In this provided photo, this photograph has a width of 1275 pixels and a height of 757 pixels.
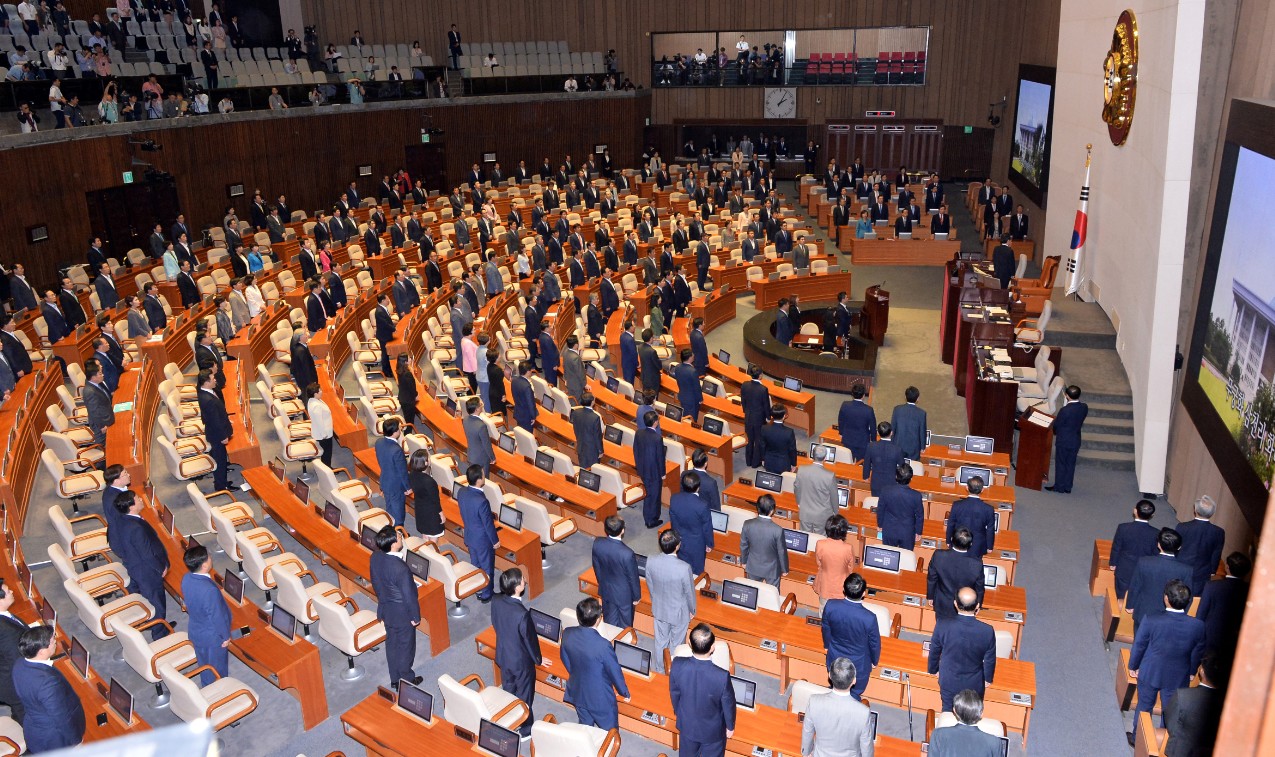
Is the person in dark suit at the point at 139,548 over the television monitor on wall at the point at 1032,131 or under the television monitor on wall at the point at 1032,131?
under

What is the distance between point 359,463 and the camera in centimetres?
1134

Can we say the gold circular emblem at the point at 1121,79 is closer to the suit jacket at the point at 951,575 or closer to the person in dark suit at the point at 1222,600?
the person in dark suit at the point at 1222,600

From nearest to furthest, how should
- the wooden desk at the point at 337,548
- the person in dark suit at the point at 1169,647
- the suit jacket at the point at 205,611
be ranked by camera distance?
the person in dark suit at the point at 1169,647
the suit jacket at the point at 205,611
the wooden desk at the point at 337,548

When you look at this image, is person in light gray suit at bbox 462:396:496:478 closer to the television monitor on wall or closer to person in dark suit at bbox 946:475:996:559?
person in dark suit at bbox 946:475:996:559

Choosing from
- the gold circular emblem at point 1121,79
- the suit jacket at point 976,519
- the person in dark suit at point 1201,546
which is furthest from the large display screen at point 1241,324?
the gold circular emblem at point 1121,79

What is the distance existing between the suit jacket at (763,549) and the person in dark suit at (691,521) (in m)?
0.47

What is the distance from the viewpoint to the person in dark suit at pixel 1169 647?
6.65 metres

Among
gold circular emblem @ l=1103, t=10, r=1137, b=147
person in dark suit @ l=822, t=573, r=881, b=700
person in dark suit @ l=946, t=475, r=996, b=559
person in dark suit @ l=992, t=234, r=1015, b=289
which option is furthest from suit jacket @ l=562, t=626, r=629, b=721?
person in dark suit @ l=992, t=234, r=1015, b=289

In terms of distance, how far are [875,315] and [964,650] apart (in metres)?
11.5

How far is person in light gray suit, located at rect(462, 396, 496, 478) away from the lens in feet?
34.6

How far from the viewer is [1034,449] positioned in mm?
11719

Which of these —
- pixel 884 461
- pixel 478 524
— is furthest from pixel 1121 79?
pixel 478 524

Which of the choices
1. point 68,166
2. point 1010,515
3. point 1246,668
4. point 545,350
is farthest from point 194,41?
point 1246,668

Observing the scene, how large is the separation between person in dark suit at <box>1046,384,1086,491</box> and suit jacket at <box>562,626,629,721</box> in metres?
7.03
